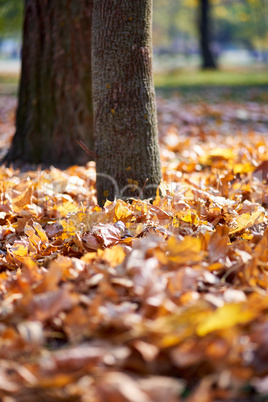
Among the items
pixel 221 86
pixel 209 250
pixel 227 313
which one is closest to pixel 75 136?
pixel 209 250

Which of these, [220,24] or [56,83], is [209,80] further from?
[220,24]

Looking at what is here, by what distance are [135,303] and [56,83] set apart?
9.82ft

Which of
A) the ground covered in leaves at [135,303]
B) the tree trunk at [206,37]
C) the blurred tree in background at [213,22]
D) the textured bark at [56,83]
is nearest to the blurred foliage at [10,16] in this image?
the blurred tree in background at [213,22]

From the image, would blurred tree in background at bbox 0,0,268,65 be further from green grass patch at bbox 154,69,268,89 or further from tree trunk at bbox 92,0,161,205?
tree trunk at bbox 92,0,161,205

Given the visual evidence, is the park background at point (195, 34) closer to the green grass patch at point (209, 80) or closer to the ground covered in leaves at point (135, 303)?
the green grass patch at point (209, 80)

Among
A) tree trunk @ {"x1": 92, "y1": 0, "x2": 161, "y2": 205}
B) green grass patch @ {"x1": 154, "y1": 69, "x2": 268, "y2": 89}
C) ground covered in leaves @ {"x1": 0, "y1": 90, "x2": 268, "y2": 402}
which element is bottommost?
ground covered in leaves @ {"x1": 0, "y1": 90, "x2": 268, "y2": 402}

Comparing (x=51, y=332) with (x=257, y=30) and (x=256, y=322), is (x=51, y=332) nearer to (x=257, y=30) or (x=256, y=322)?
(x=256, y=322)

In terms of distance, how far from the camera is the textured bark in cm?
379

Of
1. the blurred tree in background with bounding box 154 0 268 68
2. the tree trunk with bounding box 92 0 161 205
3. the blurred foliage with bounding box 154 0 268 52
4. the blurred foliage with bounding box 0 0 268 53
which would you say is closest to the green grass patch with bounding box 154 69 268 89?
the blurred foliage with bounding box 0 0 268 53

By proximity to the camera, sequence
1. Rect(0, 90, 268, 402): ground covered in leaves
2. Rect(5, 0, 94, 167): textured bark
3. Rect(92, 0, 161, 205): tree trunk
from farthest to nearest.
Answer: Rect(5, 0, 94, 167): textured bark < Rect(92, 0, 161, 205): tree trunk < Rect(0, 90, 268, 402): ground covered in leaves

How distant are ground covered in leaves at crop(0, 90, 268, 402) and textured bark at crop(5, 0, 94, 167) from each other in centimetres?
134

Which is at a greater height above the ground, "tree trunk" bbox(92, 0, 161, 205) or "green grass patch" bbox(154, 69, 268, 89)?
"green grass patch" bbox(154, 69, 268, 89)

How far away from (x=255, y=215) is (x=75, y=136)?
7.38 ft

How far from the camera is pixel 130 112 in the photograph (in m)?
2.60
